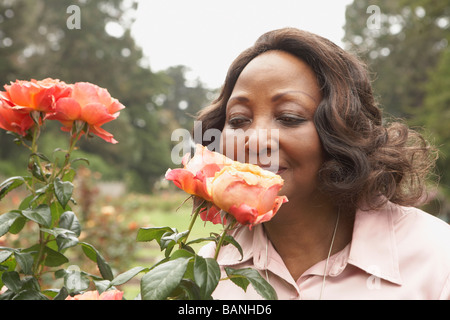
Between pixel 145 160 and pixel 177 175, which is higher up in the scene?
pixel 145 160

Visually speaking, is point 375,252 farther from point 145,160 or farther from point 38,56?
point 145,160

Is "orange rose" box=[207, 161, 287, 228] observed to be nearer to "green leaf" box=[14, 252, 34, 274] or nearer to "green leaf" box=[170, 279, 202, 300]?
"green leaf" box=[170, 279, 202, 300]

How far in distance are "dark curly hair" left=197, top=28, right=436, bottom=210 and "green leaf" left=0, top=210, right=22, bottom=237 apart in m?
0.88

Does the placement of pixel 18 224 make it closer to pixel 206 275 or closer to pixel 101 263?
pixel 101 263

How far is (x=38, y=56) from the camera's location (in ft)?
64.0

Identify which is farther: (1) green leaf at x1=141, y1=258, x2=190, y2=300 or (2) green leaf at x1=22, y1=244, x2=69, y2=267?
(2) green leaf at x1=22, y1=244, x2=69, y2=267

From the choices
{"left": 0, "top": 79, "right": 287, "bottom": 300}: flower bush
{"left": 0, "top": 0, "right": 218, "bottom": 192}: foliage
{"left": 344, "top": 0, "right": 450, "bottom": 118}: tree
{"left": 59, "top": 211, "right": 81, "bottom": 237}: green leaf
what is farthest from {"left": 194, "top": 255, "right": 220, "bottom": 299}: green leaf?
{"left": 344, "top": 0, "right": 450, "bottom": 118}: tree

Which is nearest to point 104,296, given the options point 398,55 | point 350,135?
point 350,135

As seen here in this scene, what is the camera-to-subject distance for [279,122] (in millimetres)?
1376

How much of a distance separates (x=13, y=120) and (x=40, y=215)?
9.4 inches

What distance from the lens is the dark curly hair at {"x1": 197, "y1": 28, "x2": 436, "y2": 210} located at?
4.69ft

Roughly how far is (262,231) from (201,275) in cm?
95

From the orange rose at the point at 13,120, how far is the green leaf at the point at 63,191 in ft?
0.52

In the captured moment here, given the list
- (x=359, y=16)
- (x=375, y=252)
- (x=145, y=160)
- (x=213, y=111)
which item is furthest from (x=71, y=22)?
(x=359, y=16)
